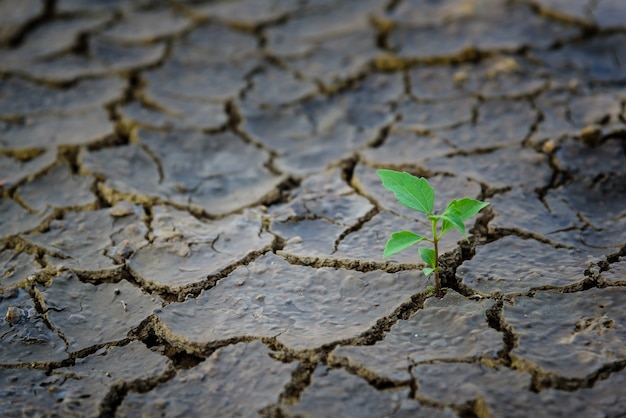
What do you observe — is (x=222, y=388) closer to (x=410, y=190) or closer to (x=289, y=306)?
(x=289, y=306)

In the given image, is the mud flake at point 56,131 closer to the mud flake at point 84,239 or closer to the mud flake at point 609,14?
the mud flake at point 84,239

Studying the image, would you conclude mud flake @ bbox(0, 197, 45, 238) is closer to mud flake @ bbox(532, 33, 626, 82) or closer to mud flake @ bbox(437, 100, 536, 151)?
mud flake @ bbox(437, 100, 536, 151)

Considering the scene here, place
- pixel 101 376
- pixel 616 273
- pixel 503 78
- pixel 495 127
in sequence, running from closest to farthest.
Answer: pixel 101 376, pixel 616 273, pixel 495 127, pixel 503 78

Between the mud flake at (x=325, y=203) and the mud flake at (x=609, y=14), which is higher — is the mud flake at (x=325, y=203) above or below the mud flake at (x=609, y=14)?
below

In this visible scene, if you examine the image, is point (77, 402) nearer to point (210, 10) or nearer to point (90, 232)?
point (90, 232)

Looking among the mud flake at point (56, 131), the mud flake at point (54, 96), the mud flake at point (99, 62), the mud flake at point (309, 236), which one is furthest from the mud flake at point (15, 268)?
the mud flake at point (99, 62)

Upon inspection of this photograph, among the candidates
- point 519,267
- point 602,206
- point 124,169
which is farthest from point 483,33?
point 124,169

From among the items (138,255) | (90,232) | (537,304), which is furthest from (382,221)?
(90,232)
